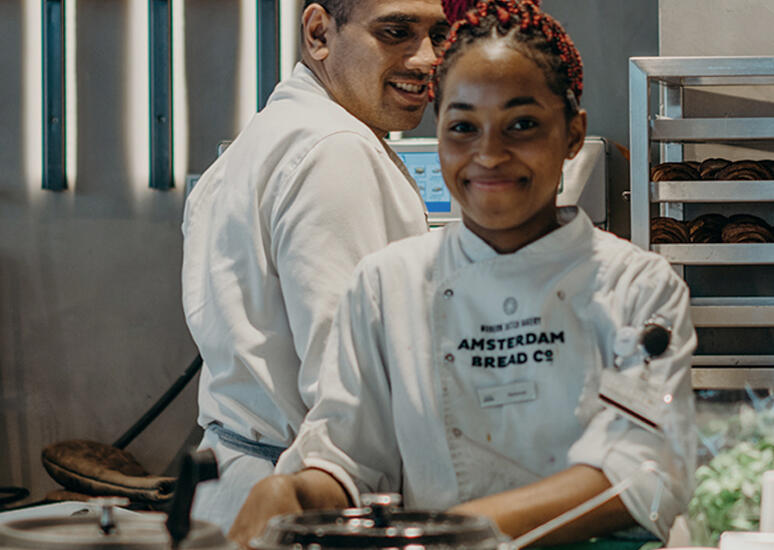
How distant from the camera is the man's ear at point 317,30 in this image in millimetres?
1576

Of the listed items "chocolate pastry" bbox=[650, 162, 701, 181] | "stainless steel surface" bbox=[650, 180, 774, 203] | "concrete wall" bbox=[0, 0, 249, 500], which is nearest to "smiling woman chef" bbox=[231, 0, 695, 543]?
"stainless steel surface" bbox=[650, 180, 774, 203]

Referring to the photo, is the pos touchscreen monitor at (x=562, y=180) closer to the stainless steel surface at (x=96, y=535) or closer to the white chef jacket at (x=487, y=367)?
the white chef jacket at (x=487, y=367)

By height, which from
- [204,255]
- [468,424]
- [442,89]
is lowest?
[468,424]

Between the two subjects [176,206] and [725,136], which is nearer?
[725,136]

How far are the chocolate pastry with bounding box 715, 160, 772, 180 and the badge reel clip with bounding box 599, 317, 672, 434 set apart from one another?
1.81 m

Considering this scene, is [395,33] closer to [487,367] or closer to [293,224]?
[293,224]

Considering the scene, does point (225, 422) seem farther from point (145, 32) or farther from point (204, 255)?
point (145, 32)

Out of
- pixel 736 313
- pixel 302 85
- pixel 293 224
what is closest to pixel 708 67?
pixel 736 313

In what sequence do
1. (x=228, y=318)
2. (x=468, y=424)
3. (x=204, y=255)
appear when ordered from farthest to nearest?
(x=204, y=255), (x=228, y=318), (x=468, y=424)

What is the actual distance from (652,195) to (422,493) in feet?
5.73

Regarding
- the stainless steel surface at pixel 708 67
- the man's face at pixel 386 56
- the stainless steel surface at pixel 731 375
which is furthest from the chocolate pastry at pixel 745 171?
the man's face at pixel 386 56

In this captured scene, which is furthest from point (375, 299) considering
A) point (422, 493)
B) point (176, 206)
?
point (176, 206)

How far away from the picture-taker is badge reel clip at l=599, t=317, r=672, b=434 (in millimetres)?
915

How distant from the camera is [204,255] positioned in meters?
1.53
